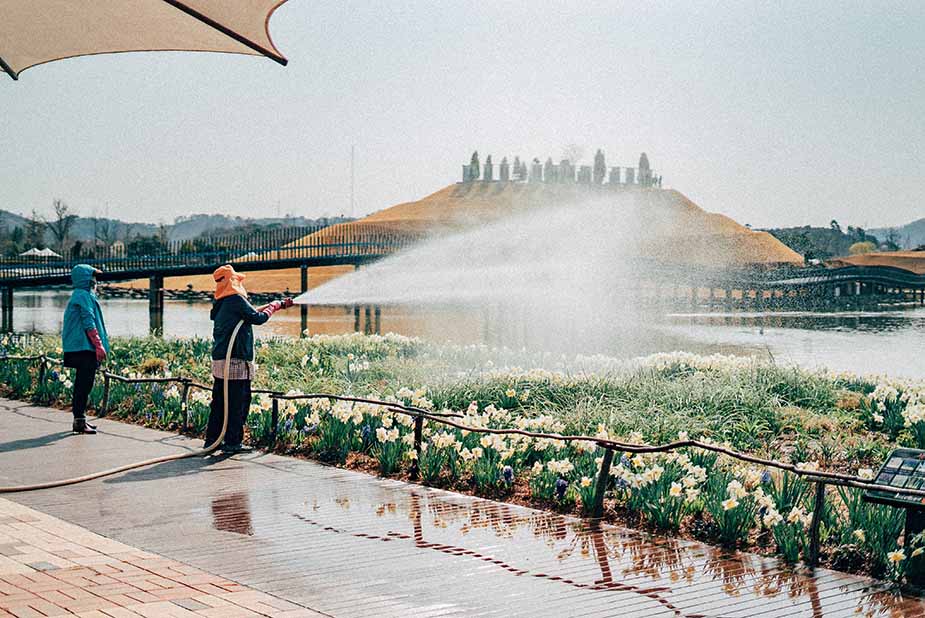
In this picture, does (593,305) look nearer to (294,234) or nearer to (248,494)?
(294,234)

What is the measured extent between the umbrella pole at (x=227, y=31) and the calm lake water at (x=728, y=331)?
538 inches

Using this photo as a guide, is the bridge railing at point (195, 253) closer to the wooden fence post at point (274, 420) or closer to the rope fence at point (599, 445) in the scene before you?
the rope fence at point (599, 445)

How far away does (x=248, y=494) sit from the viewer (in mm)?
8508

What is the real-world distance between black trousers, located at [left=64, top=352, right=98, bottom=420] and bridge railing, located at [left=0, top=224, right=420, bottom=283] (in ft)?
114

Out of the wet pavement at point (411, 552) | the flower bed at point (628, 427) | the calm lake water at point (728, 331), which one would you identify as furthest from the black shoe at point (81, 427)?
the calm lake water at point (728, 331)

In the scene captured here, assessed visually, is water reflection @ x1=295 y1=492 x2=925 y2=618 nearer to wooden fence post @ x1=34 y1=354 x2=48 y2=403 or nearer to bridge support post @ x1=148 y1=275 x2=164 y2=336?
wooden fence post @ x1=34 y1=354 x2=48 y2=403

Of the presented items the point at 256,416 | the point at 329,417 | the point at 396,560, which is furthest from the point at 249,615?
the point at 256,416

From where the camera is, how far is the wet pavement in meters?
5.68

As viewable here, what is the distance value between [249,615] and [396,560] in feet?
4.40

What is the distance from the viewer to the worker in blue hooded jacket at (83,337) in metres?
11.7

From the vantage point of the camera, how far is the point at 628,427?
11.0 metres

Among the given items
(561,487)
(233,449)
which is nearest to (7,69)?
(233,449)

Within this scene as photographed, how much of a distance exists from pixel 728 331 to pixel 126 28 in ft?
131

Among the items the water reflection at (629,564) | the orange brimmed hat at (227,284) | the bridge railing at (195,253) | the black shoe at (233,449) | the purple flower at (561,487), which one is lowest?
the water reflection at (629,564)
